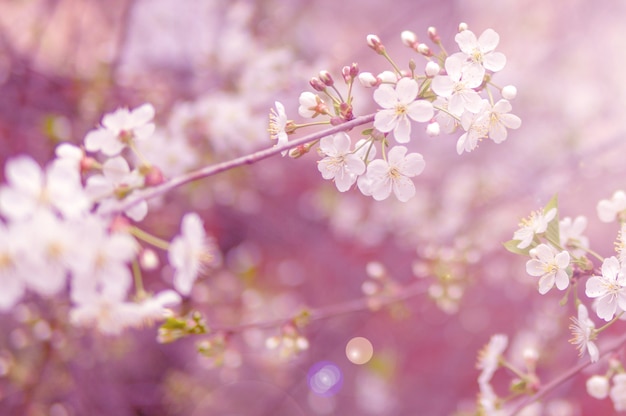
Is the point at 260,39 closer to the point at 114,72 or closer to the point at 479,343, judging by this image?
the point at 114,72

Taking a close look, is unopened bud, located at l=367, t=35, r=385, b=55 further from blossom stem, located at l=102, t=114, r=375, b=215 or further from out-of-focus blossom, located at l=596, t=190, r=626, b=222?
out-of-focus blossom, located at l=596, t=190, r=626, b=222

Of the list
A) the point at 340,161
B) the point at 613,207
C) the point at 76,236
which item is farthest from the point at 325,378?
the point at 76,236

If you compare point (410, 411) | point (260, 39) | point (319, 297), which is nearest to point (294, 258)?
point (319, 297)

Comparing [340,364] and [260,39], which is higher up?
[260,39]

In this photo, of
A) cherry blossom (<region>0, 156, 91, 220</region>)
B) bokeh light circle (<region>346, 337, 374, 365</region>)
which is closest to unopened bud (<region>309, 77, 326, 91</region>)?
cherry blossom (<region>0, 156, 91, 220</region>)

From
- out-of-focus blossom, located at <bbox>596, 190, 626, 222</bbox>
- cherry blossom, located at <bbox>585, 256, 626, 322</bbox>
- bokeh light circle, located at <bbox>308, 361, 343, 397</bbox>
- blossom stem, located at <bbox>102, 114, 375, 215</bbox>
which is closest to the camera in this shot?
blossom stem, located at <bbox>102, 114, 375, 215</bbox>

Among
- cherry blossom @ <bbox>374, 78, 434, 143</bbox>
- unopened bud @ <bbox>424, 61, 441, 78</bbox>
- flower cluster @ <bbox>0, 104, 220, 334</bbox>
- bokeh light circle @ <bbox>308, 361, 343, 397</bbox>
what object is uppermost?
bokeh light circle @ <bbox>308, 361, 343, 397</bbox>

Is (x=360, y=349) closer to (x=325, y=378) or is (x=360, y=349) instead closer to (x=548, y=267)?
(x=325, y=378)
